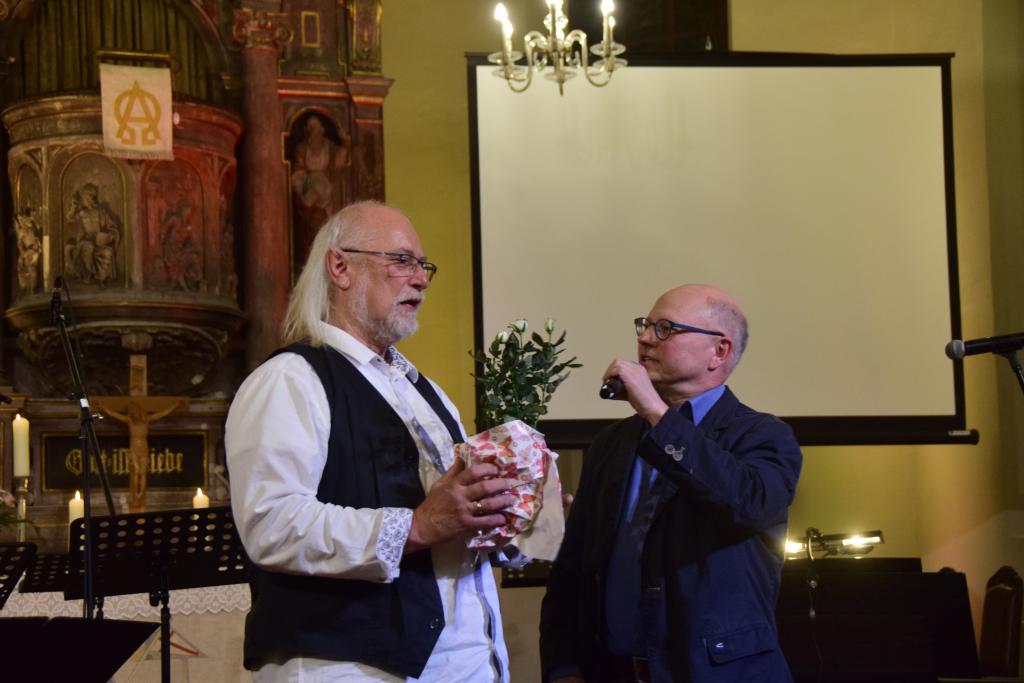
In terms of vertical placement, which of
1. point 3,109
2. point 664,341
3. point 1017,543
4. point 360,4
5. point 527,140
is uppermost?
point 360,4

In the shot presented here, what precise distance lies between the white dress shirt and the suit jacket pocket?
516 millimetres

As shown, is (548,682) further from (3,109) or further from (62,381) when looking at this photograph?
(3,109)

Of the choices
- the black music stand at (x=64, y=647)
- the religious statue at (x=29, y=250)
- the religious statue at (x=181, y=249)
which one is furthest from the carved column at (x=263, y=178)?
the black music stand at (x=64, y=647)

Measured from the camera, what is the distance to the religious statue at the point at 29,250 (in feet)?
25.0

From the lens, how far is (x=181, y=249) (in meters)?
7.81

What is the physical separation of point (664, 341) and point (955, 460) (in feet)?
16.4

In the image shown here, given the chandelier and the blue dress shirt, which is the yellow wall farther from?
the blue dress shirt

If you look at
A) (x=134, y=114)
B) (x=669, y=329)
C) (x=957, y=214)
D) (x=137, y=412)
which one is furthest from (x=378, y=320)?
(x=134, y=114)

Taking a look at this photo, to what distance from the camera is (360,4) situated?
27.5 feet

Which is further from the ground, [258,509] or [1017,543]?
[258,509]

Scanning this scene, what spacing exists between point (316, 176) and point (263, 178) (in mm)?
351

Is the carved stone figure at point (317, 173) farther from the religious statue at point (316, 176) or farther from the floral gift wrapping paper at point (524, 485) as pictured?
the floral gift wrapping paper at point (524, 485)

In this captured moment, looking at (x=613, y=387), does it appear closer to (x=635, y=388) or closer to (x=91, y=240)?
(x=635, y=388)

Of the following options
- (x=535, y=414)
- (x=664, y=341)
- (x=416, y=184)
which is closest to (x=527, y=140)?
(x=416, y=184)
